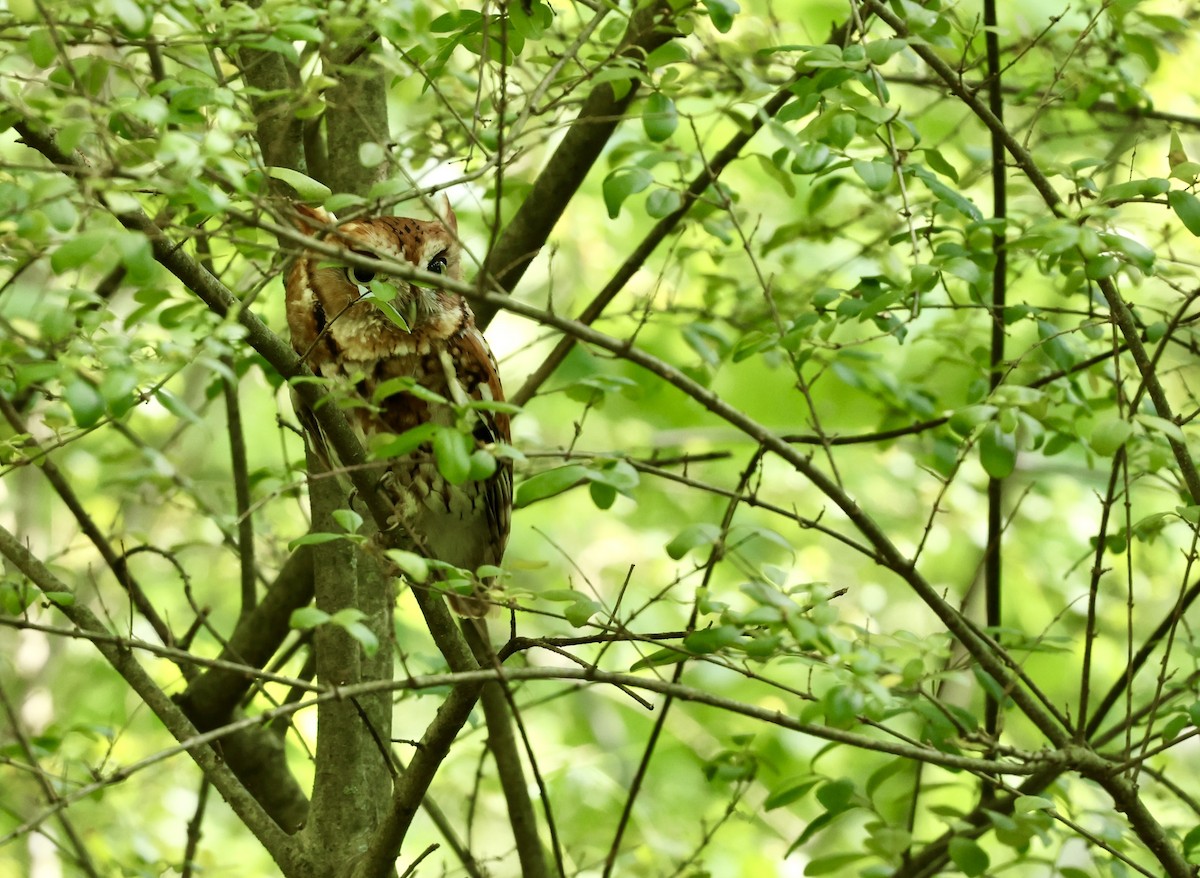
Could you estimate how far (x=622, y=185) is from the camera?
6.72 feet

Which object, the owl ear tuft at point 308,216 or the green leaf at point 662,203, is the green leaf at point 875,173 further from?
the owl ear tuft at point 308,216

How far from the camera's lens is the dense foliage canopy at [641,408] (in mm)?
1654

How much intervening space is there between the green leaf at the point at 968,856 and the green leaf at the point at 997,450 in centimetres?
78

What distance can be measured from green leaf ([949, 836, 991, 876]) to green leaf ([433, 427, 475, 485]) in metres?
1.28

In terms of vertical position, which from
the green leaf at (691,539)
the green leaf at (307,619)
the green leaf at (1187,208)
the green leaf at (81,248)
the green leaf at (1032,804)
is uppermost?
the green leaf at (1187,208)

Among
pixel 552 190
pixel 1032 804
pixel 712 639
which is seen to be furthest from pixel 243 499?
pixel 1032 804

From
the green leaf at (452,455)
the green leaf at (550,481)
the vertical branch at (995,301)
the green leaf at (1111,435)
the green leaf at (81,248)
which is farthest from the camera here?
the vertical branch at (995,301)

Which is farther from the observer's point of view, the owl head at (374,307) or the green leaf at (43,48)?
the owl head at (374,307)

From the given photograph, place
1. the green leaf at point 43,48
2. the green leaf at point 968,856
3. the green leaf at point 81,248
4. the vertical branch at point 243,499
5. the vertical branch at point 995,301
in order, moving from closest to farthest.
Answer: the green leaf at point 81,248, the green leaf at point 43,48, the green leaf at point 968,856, the vertical branch at point 995,301, the vertical branch at point 243,499

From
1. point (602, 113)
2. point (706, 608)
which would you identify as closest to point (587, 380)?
point (602, 113)

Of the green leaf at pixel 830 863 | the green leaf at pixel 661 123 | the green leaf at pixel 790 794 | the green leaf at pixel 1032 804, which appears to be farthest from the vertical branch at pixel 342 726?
the green leaf at pixel 1032 804

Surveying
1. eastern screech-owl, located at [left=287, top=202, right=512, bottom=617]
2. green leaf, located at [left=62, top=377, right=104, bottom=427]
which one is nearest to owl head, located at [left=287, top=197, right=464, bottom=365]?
eastern screech-owl, located at [left=287, top=202, right=512, bottom=617]

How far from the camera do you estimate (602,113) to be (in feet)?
9.07

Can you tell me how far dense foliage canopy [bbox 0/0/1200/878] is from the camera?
5.43 ft
